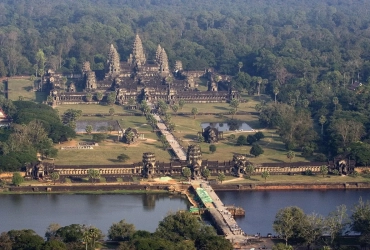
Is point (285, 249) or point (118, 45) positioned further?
point (118, 45)

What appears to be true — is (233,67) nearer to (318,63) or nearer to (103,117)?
(318,63)

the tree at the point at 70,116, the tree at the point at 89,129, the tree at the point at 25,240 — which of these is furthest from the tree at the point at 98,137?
the tree at the point at 25,240

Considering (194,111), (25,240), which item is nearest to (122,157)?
(194,111)

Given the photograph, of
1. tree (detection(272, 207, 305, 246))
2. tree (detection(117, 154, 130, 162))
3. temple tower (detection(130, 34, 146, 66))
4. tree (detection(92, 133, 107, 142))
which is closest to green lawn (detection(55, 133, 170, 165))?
tree (detection(117, 154, 130, 162))

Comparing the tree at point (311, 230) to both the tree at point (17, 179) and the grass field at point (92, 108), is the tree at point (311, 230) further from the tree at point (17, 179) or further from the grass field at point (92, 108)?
the grass field at point (92, 108)

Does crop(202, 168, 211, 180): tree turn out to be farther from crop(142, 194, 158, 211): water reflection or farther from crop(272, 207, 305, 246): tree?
crop(272, 207, 305, 246): tree

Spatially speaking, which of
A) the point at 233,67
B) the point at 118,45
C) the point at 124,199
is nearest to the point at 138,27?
the point at 118,45
